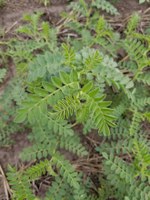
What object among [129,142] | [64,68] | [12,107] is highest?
[64,68]

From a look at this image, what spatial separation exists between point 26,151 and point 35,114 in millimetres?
469

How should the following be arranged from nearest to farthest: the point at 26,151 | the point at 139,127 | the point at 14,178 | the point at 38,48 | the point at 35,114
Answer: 1. the point at 35,114
2. the point at 14,178
3. the point at 26,151
4. the point at 139,127
5. the point at 38,48

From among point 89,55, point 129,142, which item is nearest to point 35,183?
point 129,142

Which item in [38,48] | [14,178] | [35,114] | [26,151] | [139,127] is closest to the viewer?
[35,114]

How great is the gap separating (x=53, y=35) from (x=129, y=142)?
Result: 91 cm

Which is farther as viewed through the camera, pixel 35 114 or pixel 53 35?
pixel 53 35

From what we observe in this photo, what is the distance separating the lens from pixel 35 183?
2428 mm

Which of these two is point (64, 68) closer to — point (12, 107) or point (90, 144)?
point (12, 107)

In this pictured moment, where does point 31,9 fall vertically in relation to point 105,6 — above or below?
above

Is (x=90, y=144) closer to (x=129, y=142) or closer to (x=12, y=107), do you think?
(x=129, y=142)

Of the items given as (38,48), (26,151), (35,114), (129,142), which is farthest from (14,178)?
(38,48)

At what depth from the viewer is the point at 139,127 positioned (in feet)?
8.20

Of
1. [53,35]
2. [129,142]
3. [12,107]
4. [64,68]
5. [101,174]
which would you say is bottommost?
[101,174]

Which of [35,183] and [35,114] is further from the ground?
[35,114]
